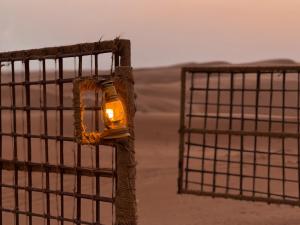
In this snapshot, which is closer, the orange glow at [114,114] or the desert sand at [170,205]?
the orange glow at [114,114]

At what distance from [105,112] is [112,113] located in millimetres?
39

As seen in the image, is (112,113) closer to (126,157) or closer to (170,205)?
(126,157)

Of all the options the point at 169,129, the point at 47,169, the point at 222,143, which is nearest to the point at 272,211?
the point at 47,169

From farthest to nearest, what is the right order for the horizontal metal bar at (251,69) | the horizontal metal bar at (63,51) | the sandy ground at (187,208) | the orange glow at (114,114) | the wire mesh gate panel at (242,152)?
the sandy ground at (187,208)
the wire mesh gate panel at (242,152)
the horizontal metal bar at (251,69)
the horizontal metal bar at (63,51)
the orange glow at (114,114)

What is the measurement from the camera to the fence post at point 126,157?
3223 mm

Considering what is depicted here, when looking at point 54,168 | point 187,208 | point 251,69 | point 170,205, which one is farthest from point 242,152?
point 54,168

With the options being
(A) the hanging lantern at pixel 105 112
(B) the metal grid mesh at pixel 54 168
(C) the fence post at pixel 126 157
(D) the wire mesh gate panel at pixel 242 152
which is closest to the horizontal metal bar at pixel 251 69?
(D) the wire mesh gate panel at pixel 242 152

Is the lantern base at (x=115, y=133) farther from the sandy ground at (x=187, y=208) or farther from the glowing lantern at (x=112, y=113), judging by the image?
the sandy ground at (x=187, y=208)

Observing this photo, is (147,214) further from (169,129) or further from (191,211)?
(169,129)

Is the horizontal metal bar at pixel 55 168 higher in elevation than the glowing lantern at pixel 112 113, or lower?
lower

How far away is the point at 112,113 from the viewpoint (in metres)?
3.00

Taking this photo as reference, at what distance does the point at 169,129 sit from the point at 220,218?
35.1 ft

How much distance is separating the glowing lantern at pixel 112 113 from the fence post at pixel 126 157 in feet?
0.44

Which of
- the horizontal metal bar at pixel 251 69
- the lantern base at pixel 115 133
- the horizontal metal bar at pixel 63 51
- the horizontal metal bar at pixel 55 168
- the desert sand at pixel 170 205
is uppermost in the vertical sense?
the horizontal metal bar at pixel 63 51
